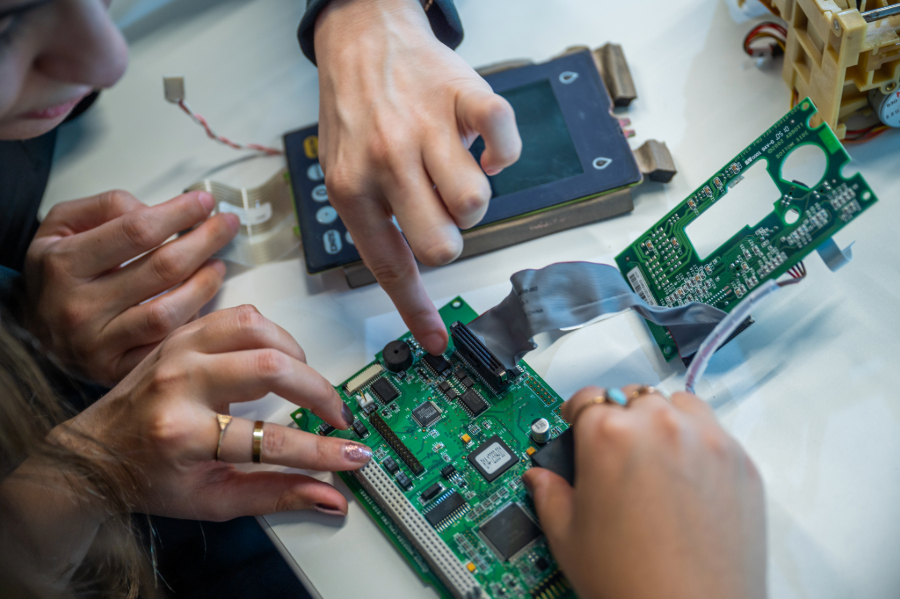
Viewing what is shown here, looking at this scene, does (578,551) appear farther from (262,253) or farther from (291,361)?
(262,253)

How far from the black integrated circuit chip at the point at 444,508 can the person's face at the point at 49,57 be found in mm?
1222

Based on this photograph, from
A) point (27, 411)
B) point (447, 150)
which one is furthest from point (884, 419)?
point (27, 411)

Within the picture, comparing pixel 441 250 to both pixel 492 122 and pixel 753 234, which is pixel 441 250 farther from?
pixel 753 234

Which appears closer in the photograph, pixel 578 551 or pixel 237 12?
pixel 578 551

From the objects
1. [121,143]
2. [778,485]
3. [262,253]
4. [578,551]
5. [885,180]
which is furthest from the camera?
[121,143]

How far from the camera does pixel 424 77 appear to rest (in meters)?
1.49

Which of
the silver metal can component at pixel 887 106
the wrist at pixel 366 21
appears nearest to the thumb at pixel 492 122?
the wrist at pixel 366 21

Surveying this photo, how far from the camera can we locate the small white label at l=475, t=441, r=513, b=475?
140 centimetres

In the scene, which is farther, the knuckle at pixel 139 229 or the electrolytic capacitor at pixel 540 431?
the knuckle at pixel 139 229

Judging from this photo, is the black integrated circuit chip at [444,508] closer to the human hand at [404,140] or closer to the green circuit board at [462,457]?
the green circuit board at [462,457]

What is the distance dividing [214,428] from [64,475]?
326 mm

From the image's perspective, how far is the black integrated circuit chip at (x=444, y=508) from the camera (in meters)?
1.36

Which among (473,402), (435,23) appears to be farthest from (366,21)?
(473,402)

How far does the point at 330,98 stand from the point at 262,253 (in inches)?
22.2
